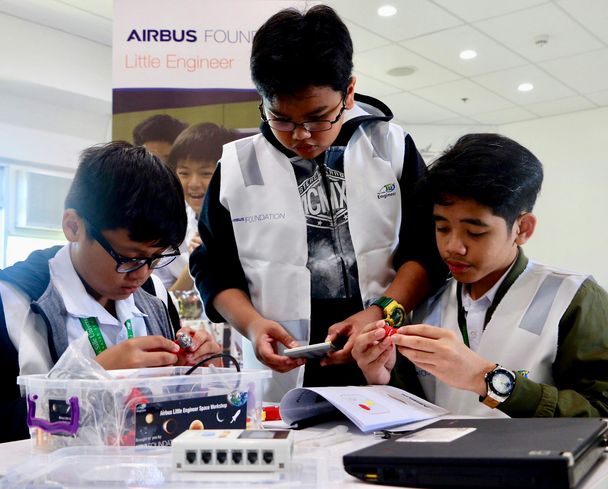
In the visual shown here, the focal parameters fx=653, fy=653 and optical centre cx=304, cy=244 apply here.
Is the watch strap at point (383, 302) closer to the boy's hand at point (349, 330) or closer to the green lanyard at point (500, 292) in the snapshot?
the boy's hand at point (349, 330)

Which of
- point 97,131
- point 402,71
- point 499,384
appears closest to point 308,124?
point 499,384

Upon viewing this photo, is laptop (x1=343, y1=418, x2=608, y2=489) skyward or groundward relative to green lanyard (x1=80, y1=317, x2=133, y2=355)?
groundward

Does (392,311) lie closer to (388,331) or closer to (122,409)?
(388,331)

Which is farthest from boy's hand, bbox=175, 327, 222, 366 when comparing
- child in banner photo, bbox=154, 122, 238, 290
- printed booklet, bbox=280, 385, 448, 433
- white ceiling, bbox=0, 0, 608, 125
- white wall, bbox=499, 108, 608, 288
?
white wall, bbox=499, 108, 608, 288

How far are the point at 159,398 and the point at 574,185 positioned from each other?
689 cm

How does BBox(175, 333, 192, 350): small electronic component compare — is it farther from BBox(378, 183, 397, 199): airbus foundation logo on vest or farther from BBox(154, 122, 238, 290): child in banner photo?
BBox(154, 122, 238, 290): child in banner photo

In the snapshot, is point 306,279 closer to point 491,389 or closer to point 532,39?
point 491,389

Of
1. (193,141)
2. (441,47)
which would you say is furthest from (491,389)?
(441,47)

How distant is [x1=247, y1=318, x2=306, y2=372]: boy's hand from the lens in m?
1.28

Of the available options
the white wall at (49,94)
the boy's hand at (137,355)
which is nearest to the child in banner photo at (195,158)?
the boy's hand at (137,355)

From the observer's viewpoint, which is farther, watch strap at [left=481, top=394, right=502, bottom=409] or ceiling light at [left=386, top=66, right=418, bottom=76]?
ceiling light at [left=386, top=66, right=418, bottom=76]

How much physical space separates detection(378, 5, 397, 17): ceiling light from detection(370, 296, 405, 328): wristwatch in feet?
11.6

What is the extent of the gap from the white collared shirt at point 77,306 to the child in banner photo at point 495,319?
1.65ft

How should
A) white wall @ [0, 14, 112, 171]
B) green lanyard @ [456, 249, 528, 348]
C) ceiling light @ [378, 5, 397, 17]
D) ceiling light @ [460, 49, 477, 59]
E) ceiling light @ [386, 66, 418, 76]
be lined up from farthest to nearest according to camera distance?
ceiling light @ [386, 66, 418, 76] < ceiling light @ [460, 49, 477, 59] < white wall @ [0, 14, 112, 171] < ceiling light @ [378, 5, 397, 17] < green lanyard @ [456, 249, 528, 348]
